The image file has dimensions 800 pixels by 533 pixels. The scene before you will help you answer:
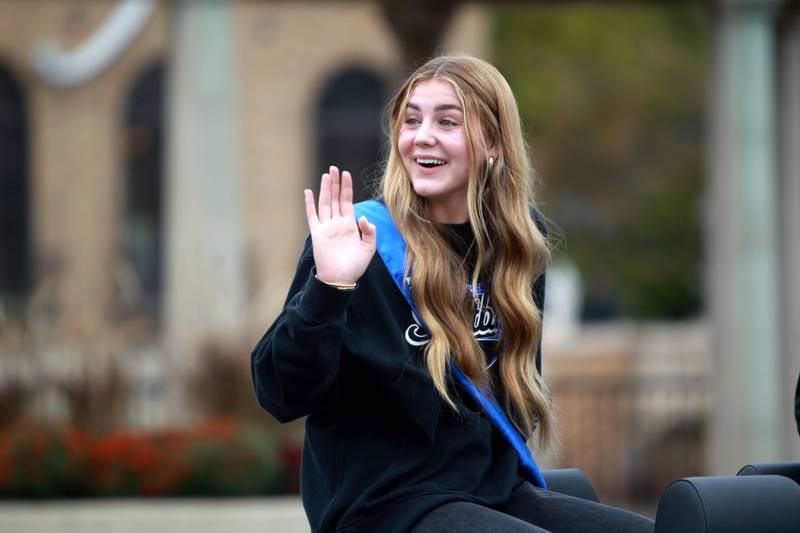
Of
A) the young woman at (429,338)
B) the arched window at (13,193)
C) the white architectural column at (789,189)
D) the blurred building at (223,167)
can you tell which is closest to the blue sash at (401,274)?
the young woman at (429,338)

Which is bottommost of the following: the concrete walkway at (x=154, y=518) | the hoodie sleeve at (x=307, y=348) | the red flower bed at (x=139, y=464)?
the concrete walkway at (x=154, y=518)

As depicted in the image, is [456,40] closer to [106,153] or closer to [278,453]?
[106,153]

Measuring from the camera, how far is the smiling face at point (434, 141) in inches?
137

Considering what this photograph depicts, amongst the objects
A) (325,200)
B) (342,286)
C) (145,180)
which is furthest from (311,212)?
(145,180)

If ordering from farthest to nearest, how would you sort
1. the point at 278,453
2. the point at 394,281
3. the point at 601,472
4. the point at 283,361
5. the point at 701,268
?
the point at 701,268
the point at 601,472
the point at 278,453
the point at 394,281
the point at 283,361

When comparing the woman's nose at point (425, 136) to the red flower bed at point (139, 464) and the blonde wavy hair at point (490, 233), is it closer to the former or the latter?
the blonde wavy hair at point (490, 233)

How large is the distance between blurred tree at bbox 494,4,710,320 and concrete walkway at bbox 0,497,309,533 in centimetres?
1560

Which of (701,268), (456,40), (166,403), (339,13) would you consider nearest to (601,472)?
(166,403)

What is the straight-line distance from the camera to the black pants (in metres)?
3.15

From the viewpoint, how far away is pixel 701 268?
26.2m

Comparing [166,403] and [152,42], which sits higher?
[152,42]

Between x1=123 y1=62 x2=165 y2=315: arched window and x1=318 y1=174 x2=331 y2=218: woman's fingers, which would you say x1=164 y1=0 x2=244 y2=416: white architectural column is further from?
x1=123 y1=62 x2=165 y2=315: arched window

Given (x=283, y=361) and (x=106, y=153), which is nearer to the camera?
(x=283, y=361)

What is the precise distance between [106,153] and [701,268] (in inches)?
438
